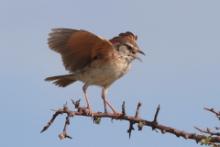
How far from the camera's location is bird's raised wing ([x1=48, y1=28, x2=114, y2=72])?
26.6 ft

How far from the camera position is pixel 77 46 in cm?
837

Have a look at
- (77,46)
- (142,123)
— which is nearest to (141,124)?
(142,123)

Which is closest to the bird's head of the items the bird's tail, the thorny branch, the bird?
the bird

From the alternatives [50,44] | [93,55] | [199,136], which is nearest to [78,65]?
[93,55]

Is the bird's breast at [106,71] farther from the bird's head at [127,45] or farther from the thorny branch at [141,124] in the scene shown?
the thorny branch at [141,124]

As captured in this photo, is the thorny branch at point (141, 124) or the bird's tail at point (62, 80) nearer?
the thorny branch at point (141, 124)

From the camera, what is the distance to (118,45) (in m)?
8.52

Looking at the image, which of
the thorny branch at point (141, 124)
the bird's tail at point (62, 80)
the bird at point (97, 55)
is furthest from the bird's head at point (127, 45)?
the thorny branch at point (141, 124)

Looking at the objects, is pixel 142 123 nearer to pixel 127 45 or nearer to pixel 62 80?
pixel 127 45

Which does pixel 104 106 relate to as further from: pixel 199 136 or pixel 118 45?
pixel 199 136

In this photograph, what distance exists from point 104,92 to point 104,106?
71 centimetres

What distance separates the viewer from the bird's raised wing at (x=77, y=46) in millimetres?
8094

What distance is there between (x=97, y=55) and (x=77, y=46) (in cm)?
42

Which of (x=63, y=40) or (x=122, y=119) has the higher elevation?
(x=63, y=40)
